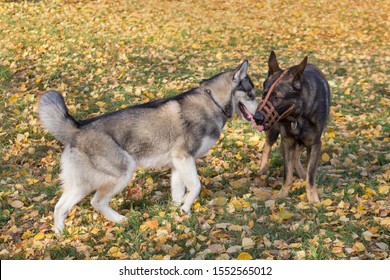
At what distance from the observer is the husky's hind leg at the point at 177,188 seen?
19.7 ft

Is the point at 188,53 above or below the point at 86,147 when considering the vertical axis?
below

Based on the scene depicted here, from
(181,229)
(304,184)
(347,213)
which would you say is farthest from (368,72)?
(181,229)

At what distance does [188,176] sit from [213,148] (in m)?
1.99

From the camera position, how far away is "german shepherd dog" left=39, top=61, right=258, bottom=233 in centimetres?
527

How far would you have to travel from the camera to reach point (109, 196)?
5520 mm

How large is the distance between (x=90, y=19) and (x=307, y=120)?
1218cm

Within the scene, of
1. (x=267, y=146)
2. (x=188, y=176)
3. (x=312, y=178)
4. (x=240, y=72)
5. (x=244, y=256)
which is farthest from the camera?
(x=267, y=146)

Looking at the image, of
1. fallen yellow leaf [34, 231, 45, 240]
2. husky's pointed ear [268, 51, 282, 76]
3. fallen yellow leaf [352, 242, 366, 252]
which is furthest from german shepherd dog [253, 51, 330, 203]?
fallen yellow leaf [34, 231, 45, 240]

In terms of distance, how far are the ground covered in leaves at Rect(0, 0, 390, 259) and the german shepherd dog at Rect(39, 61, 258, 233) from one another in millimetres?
419

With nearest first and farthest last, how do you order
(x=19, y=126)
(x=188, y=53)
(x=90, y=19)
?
(x=19, y=126)
(x=188, y=53)
(x=90, y=19)

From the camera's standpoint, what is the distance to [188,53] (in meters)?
12.5

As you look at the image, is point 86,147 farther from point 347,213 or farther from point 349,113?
point 349,113

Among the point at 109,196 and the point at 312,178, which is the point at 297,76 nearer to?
the point at 312,178

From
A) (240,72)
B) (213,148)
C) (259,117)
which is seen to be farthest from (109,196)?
(213,148)
